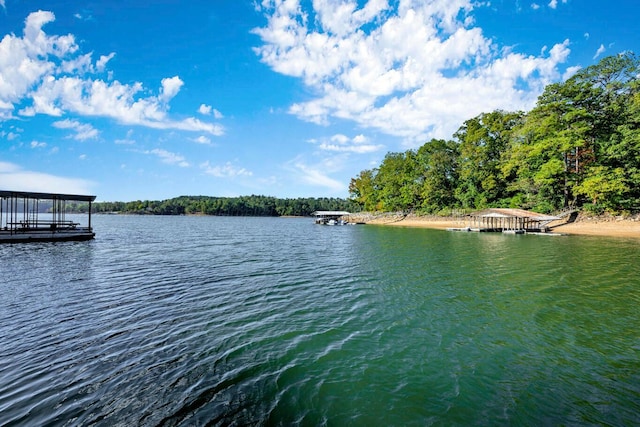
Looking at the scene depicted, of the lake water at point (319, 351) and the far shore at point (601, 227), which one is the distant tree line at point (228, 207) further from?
the lake water at point (319, 351)

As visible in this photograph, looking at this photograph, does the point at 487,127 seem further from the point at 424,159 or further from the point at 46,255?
the point at 46,255

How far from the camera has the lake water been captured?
16.1 ft

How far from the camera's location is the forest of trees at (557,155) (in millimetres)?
40656

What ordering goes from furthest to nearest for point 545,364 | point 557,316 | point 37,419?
1. point 557,316
2. point 545,364
3. point 37,419

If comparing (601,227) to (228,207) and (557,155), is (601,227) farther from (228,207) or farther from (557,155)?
(228,207)

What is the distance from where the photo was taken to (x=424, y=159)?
78375 millimetres

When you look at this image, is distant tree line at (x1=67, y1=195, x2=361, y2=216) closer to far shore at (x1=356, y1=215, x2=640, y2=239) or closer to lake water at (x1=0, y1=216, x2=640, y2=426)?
far shore at (x1=356, y1=215, x2=640, y2=239)

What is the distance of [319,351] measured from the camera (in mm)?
7066

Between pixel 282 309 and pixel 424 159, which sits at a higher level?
pixel 424 159

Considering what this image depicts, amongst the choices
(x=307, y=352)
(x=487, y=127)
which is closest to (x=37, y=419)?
(x=307, y=352)

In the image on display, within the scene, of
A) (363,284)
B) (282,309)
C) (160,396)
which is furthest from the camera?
(363,284)

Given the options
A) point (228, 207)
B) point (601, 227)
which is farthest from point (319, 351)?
point (228, 207)

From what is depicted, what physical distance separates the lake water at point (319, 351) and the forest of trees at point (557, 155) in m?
38.9

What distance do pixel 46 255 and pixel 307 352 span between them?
24.8m
